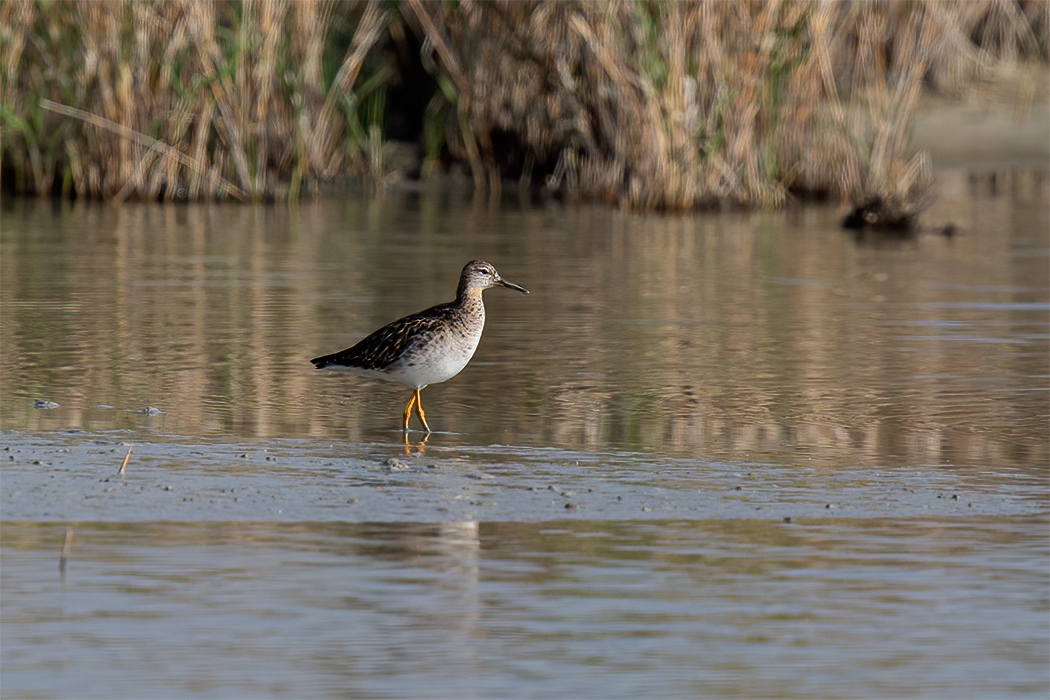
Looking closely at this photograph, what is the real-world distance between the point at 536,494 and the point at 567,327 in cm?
467

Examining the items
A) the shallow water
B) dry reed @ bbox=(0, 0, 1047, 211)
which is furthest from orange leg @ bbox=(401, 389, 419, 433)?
dry reed @ bbox=(0, 0, 1047, 211)

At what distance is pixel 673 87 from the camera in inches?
693

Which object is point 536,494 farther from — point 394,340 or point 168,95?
point 168,95

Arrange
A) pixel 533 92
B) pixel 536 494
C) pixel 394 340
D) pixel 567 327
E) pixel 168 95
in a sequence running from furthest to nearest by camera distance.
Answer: pixel 533 92 → pixel 168 95 → pixel 567 327 → pixel 394 340 → pixel 536 494

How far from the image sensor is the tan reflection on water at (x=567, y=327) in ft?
25.1

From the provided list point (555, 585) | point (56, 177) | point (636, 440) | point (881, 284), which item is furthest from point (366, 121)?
point (555, 585)

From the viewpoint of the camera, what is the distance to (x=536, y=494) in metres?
6.15

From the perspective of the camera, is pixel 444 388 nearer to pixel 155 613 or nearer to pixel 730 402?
pixel 730 402

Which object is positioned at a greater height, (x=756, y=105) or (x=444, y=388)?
(x=756, y=105)

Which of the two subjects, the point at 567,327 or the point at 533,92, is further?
the point at 533,92

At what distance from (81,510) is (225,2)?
13.0 meters

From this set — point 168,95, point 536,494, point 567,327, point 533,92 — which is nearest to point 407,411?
point 536,494

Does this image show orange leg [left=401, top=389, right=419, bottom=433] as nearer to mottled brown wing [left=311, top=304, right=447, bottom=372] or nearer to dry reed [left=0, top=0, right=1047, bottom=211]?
mottled brown wing [left=311, top=304, right=447, bottom=372]

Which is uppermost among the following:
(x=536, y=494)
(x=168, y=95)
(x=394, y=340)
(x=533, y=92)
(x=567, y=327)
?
(x=533, y=92)
